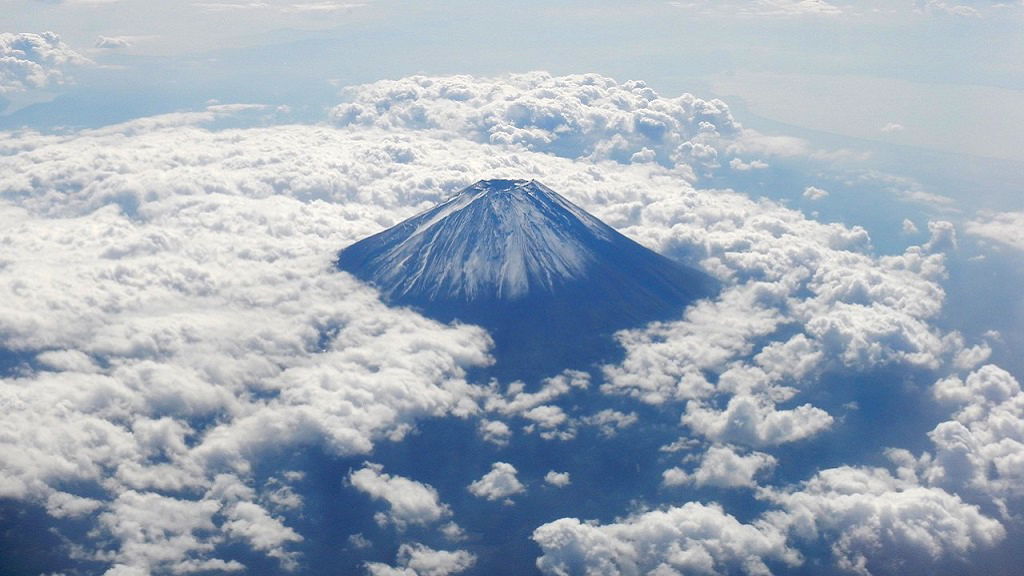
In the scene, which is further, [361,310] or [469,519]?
[361,310]

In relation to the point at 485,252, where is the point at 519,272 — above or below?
below

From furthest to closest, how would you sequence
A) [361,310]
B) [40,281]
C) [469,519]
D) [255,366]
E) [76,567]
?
[361,310] < [40,281] < [255,366] < [469,519] < [76,567]

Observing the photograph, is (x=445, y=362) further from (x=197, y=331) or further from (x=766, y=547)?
(x=766, y=547)

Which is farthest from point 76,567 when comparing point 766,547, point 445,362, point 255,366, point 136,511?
point 766,547

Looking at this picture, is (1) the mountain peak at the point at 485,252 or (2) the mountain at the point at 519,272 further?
(1) the mountain peak at the point at 485,252

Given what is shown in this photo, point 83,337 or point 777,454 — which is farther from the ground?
point 83,337

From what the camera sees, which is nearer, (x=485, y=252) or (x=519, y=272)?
(x=519, y=272)

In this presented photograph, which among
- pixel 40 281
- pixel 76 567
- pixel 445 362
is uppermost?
pixel 40 281

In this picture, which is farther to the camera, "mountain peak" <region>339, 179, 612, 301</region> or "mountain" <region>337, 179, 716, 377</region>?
"mountain peak" <region>339, 179, 612, 301</region>
